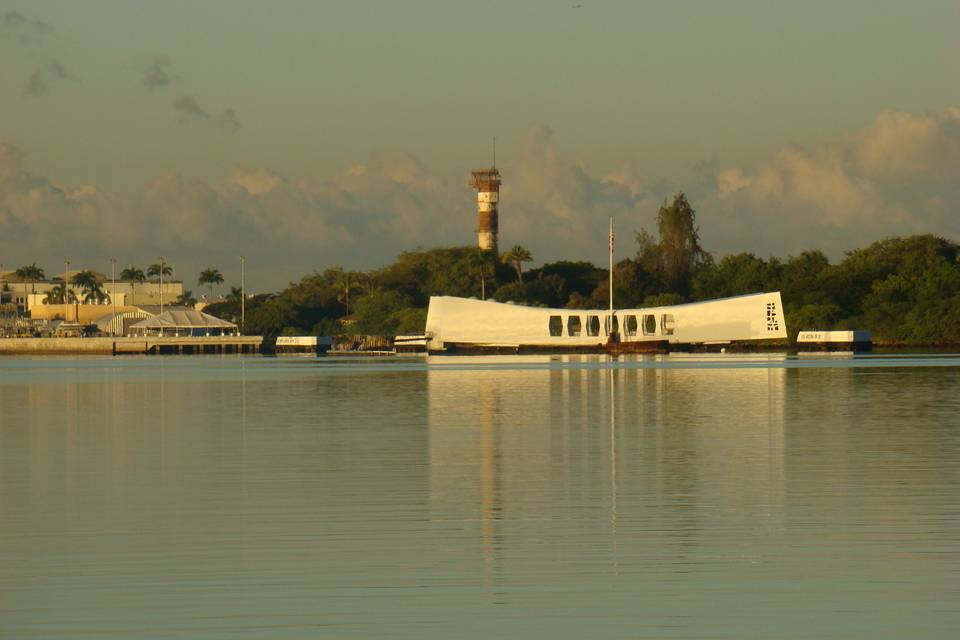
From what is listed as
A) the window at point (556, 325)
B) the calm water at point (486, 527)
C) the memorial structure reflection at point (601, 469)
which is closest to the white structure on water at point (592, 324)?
the window at point (556, 325)

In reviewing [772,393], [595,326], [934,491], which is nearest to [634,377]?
[772,393]

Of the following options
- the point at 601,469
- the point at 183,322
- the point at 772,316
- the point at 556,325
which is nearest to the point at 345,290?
the point at 183,322

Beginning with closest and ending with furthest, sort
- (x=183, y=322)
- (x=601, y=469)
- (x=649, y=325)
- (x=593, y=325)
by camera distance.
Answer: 1. (x=601, y=469)
2. (x=649, y=325)
3. (x=593, y=325)
4. (x=183, y=322)

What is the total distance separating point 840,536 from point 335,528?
5317mm

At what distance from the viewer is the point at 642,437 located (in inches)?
1155

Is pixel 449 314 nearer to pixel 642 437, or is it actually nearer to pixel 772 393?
pixel 772 393

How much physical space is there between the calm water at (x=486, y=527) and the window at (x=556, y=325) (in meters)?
91.9

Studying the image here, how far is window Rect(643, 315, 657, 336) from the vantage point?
4882 inches

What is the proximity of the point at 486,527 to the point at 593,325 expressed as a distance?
111113 millimetres

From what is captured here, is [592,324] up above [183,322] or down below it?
below

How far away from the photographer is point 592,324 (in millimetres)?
127562

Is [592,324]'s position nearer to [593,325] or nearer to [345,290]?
[593,325]

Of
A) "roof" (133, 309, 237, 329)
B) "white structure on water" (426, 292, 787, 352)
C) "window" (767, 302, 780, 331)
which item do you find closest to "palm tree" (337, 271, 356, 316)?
"roof" (133, 309, 237, 329)

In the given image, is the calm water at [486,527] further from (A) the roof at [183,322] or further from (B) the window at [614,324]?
(A) the roof at [183,322]
